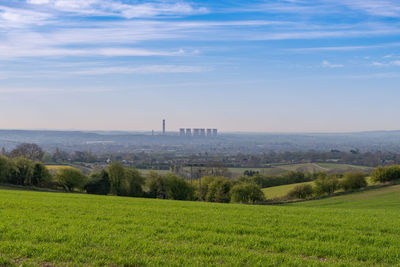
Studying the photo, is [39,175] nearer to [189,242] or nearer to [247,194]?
[247,194]

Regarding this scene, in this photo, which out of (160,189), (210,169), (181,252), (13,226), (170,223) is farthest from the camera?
(210,169)

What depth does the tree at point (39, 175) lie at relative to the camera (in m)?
61.3

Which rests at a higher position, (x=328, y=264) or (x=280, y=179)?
(x=328, y=264)

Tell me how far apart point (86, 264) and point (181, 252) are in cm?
203

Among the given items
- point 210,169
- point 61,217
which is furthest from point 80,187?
point 61,217

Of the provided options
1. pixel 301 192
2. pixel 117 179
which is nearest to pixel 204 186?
pixel 117 179

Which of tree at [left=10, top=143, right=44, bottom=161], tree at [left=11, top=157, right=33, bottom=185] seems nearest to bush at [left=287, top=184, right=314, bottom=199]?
tree at [left=11, top=157, right=33, bottom=185]

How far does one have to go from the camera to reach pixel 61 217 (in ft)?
37.3

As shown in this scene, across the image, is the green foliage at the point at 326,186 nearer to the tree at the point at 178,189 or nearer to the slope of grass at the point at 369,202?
the slope of grass at the point at 369,202

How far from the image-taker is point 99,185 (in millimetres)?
61719

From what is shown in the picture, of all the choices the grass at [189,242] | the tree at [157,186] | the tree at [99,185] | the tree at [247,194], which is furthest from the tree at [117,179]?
the grass at [189,242]

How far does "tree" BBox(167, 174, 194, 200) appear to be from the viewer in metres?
59.6

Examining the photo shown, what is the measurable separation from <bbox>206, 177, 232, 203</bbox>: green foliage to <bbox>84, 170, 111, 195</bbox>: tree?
1938 cm

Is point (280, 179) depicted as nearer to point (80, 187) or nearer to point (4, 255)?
point (80, 187)
